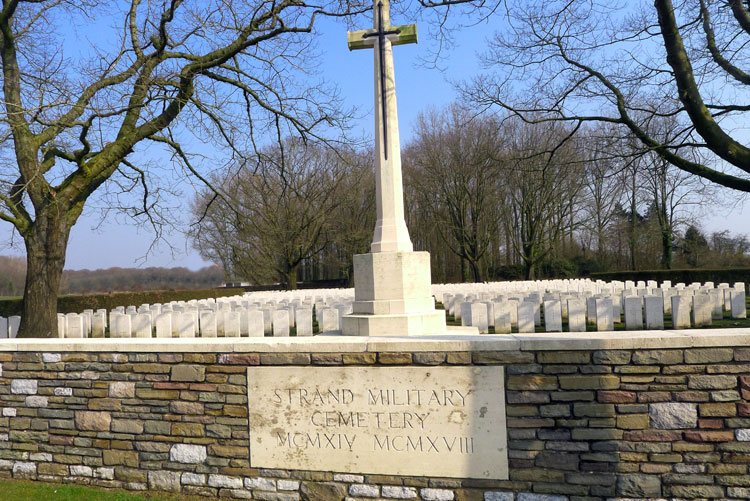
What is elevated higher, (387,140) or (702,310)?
(387,140)

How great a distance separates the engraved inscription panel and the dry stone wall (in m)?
0.07

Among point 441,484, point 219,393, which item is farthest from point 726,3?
point 219,393

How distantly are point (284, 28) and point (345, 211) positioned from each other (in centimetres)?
2045

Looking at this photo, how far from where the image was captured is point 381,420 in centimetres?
342

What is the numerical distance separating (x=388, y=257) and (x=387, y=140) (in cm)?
131

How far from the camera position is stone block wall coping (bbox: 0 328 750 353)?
3090 mm

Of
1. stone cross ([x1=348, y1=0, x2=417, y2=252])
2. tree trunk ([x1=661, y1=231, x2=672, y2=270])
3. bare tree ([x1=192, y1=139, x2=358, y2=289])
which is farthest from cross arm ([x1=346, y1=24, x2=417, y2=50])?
tree trunk ([x1=661, y1=231, x2=672, y2=270])

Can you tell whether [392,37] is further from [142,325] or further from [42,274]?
[142,325]

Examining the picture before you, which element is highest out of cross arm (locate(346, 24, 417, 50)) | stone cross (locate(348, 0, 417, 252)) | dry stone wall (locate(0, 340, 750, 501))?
cross arm (locate(346, 24, 417, 50))

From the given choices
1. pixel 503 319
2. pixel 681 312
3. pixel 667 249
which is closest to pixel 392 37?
pixel 503 319

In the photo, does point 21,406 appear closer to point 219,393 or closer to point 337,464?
point 219,393

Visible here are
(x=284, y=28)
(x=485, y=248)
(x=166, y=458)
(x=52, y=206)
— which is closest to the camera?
(x=166, y=458)

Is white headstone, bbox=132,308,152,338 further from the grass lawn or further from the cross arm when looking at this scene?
the cross arm

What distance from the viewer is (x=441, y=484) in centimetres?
331
